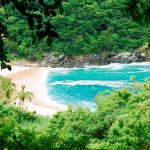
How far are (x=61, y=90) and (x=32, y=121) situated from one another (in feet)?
49.4

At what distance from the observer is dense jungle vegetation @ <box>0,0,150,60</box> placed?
199ft

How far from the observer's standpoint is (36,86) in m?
41.7

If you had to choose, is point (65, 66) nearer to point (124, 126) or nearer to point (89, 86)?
point (89, 86)

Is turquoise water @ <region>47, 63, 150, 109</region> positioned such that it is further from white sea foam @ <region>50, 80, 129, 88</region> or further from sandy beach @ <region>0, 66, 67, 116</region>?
sandy beach @ <region>0, 66, 67, 116</region>

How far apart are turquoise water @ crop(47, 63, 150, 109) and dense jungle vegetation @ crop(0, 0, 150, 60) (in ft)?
15.4

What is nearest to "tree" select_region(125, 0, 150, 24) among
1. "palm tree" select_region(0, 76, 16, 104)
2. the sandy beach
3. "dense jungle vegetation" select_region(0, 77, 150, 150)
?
"dense jungle vegetation" select_region(0, 77, 150, 150)

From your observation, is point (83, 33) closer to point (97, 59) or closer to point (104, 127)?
point (97, 59)

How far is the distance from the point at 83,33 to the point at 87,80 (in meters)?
19.6

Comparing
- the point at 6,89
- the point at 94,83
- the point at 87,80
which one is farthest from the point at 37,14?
the point at 87,80

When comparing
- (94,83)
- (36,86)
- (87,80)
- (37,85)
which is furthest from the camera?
(87,80)

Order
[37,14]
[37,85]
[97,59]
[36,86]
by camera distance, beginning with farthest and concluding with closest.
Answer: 1. [97,59]
2. [37,85]
3. [36,86]
4. [37,14]

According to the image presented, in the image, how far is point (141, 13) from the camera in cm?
335

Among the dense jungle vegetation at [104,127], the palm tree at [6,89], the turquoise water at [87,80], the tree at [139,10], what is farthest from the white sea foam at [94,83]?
the tree at [139,10]

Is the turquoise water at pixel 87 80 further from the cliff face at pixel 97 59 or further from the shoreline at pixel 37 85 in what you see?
the cliff face at pixel 97 59
